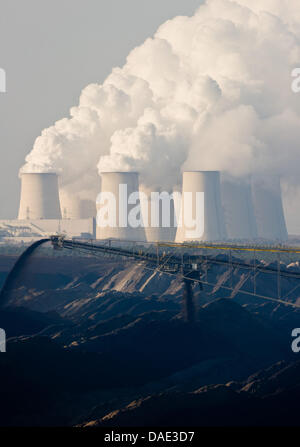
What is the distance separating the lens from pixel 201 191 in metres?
102

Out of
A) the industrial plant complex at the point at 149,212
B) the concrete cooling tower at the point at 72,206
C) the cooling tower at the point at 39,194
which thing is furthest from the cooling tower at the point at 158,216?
the concrete cooling tower at the point at 72,206

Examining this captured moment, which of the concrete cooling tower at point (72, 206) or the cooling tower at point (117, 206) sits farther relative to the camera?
the concrete cooling tower at point (72, 206)

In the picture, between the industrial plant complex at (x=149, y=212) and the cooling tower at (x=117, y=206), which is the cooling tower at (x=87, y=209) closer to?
the industrial plant complex at (x=149, y=212)

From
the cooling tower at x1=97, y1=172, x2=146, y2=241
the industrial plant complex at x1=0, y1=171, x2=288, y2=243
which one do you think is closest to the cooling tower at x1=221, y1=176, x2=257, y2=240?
the industrial plant complex at x1=0, y1=171, x2=288, y2=243

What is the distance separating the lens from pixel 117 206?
10088cm

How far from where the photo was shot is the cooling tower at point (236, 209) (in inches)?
4589

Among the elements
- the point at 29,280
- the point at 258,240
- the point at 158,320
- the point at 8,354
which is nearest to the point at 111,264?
the point at 29,280

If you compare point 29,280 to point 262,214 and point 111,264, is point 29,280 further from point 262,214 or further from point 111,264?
point 262,214

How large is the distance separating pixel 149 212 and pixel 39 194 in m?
13.8

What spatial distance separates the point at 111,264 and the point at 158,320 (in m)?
44.4

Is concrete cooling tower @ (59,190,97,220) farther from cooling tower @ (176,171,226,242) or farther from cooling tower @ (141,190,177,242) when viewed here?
cooling tower @ (176,171,226,242)

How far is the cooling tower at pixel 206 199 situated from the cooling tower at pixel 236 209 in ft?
41.3

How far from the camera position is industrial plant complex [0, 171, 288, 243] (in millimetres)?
102312

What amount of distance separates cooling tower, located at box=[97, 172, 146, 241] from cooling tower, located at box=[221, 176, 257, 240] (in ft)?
53.6
